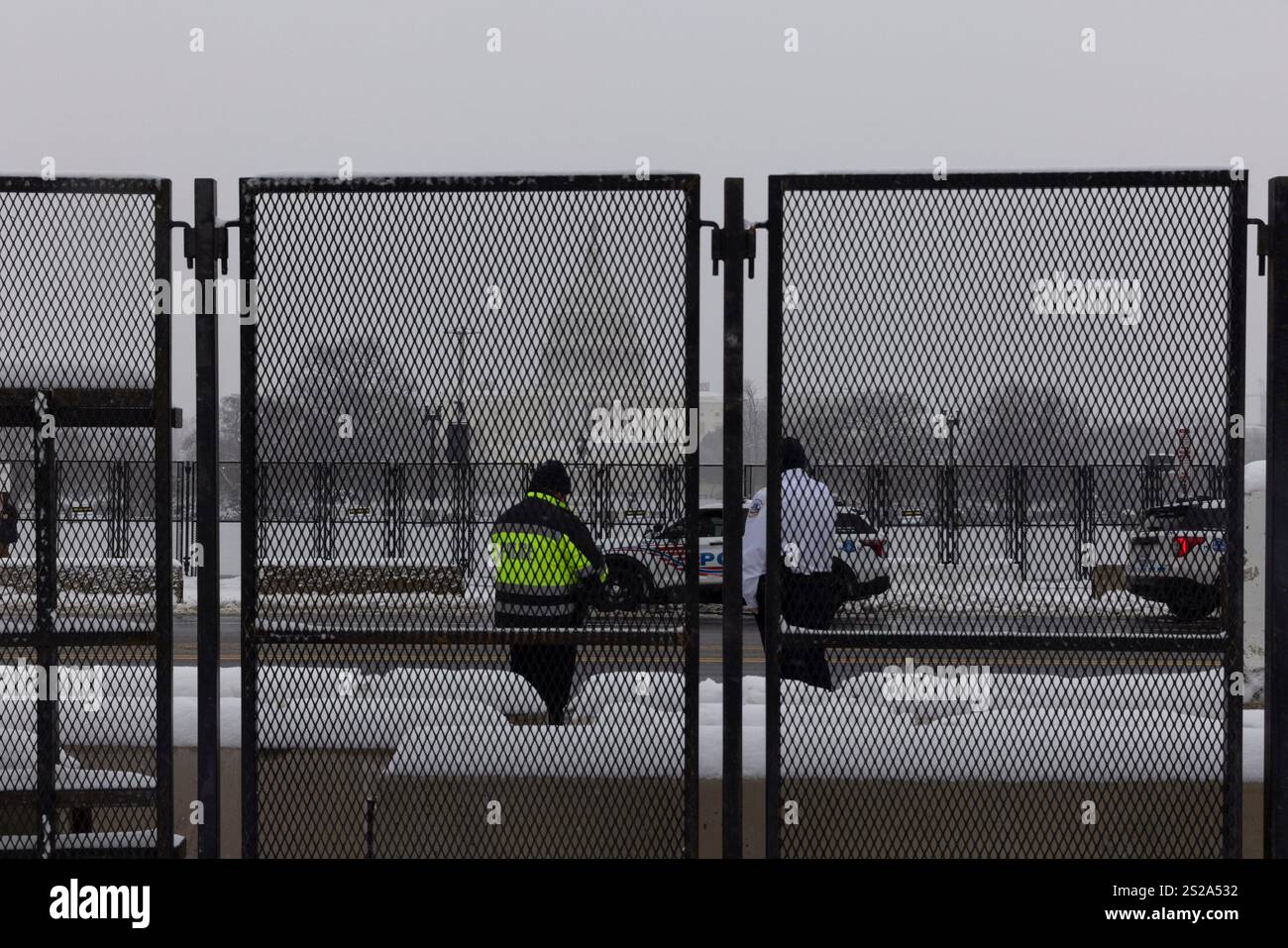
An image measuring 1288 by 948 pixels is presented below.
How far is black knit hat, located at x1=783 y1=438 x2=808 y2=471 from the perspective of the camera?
173 inches

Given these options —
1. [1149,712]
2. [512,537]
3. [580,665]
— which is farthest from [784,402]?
[1149,712]

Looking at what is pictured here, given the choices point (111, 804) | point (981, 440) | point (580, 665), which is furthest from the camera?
point (580, 665)

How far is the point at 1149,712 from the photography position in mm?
4516

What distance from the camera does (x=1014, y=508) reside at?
168 inches

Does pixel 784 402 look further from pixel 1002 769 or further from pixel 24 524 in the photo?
pixel 24 524

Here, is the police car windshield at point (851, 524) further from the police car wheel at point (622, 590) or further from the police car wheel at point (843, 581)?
the police car wheel at point (622, 590)

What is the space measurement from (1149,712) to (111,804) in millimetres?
3801

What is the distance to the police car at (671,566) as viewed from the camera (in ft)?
14.2

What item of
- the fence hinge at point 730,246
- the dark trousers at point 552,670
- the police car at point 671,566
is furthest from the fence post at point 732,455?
the dark trousers at point 552,670

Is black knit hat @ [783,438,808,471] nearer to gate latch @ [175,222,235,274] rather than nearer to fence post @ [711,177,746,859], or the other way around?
fence post @ [711,177,746,859]

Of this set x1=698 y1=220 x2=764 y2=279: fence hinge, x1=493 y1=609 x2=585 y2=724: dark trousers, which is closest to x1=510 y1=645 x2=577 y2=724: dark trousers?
x1=493 y1=609 x2=585 y2=724: dark trousers

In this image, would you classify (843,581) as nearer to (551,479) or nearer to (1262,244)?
(551,479)

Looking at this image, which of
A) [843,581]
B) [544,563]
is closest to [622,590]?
[544,563]
